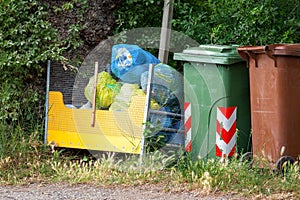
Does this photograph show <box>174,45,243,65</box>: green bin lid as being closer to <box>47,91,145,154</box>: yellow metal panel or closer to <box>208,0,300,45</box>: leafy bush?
<box>47,91,145,154</box>: yellow metal panel

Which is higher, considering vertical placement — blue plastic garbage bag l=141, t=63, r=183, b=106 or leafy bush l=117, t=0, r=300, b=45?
leafy bush l=117, t=0, r=300, b=45

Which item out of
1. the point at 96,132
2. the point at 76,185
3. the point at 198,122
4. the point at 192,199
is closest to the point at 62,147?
the point at 96,132

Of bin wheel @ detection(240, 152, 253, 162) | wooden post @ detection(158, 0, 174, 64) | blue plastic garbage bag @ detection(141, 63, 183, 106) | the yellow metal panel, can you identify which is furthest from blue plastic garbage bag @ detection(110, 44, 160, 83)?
bin wheel @ detection(240, 152, 253, 162)

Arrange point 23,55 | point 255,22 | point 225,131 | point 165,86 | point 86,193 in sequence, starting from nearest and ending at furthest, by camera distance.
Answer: point 86,193 < point 225,131 < point 165,86 < point 23,55 < point 255,22

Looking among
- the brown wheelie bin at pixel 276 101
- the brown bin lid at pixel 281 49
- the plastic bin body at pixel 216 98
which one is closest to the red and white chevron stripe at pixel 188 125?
the plastic bin body at pixel 216 98

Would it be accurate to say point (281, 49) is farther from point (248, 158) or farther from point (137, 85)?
point (137, 85)

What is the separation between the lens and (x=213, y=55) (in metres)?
7.07

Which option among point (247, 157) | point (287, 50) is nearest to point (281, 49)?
point (287, 50)

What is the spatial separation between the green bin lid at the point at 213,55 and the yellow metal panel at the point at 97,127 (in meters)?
0.67

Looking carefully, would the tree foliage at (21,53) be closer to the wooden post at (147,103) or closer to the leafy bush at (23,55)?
the leafy bush at (23,55)

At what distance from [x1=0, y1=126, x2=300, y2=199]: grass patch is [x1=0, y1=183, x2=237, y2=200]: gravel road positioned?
106 mm

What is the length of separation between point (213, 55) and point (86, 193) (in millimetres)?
1859

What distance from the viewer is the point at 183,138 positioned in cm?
752

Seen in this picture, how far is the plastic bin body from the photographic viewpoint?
7039 mm
